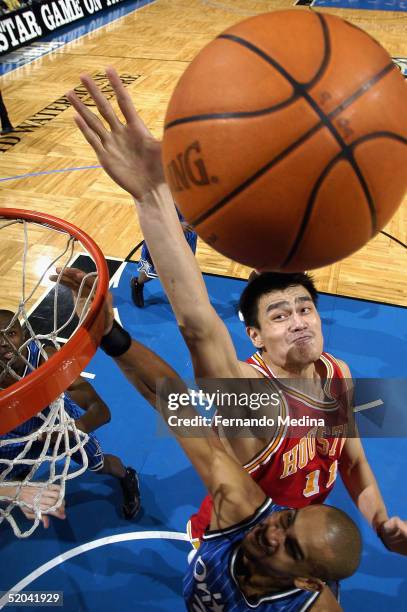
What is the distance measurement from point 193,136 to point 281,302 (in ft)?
3.89

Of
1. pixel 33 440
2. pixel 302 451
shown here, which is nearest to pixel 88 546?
pixel 33 440

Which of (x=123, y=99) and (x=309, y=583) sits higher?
(x=123, y=99)

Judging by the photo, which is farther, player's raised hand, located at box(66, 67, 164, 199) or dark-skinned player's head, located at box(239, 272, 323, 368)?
dark-skinned player's head, located at box(239, 272, 323, 368)

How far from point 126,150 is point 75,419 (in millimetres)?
1590

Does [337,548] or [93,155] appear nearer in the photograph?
[337,548]

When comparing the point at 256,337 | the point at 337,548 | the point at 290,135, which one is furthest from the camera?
the point at 256,337

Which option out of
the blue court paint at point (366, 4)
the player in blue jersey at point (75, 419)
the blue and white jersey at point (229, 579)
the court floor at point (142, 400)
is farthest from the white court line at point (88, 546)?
the blue court paint at point (366, 4)

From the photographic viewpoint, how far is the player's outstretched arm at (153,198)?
1666 mm

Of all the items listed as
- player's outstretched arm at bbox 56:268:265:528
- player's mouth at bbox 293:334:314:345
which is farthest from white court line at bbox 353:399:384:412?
player's outstretched arm at bbox 56:268:265:528

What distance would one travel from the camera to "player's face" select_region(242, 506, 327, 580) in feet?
5.16

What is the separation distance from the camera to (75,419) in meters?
2.71

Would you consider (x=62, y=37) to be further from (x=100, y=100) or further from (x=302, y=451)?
(x=302, y=451)

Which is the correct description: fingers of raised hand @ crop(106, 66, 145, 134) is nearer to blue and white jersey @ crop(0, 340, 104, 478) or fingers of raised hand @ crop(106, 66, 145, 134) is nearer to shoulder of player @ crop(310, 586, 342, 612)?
blue and white jersey @ crop(0, 340, 104, 478)

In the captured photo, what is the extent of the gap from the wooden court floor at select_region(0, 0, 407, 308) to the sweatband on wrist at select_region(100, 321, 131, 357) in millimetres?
2784
